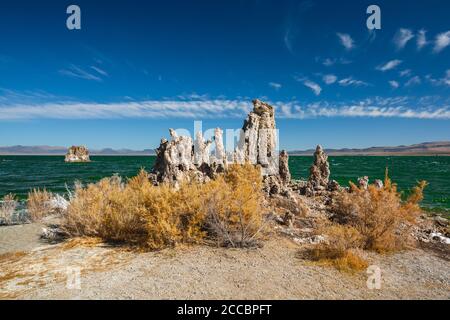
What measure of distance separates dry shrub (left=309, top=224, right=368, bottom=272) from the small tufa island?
139756mm

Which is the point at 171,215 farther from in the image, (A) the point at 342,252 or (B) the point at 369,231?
(B) the point at 369,231

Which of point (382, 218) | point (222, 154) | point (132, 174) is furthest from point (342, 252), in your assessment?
point (132, 174)

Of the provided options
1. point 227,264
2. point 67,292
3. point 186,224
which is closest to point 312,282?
point 227,264

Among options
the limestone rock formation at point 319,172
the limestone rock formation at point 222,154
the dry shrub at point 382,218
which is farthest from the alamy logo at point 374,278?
the limestone rock formation at point 319,172

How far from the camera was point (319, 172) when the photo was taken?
85.5 feet

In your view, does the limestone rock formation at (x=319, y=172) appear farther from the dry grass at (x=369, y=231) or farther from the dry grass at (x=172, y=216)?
the dry grass at (x=172, y=216)

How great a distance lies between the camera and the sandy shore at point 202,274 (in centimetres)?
610

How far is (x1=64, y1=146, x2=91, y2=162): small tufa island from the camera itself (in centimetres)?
13065

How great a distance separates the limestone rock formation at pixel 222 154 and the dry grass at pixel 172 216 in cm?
859

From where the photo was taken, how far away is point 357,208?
10359 mm

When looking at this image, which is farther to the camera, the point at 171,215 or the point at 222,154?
the point at 222,154

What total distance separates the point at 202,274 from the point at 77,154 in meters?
145

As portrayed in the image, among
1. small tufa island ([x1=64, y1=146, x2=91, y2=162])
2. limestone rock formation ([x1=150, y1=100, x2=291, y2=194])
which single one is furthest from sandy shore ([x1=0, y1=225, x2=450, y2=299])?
small tufa island ([x1=64, y1=146, x2=91, y2=162])
